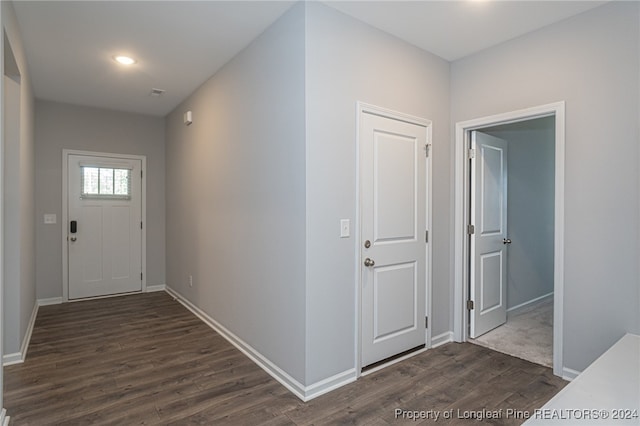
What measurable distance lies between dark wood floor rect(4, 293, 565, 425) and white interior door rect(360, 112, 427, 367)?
0.28m

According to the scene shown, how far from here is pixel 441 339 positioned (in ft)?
10.9

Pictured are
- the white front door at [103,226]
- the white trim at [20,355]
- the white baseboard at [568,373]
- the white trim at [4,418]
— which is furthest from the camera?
the white front door at [103,226]

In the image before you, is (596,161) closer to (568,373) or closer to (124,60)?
(568,373)

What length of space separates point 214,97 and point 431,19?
2243 millimetres

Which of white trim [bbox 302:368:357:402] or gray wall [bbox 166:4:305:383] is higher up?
gray wall [bbox 166:4:305:383]

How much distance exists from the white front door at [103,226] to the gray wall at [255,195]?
1.42m

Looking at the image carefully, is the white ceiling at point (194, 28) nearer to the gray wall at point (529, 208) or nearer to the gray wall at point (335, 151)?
the gray wall at point (335, 151)

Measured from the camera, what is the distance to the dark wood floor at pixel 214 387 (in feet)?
7.14

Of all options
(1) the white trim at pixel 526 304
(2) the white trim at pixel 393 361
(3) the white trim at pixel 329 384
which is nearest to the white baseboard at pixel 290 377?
(3) the white trim at pixel 329 384

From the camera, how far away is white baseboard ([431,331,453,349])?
3.24 meters

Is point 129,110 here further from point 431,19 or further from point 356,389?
point 356,389

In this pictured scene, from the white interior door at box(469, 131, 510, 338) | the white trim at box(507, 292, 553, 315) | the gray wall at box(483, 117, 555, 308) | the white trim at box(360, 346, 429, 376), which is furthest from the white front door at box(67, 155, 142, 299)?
the white trim at box(507, 292, 553, 315)

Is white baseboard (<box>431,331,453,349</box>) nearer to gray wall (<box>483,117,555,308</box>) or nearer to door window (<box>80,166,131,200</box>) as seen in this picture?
gray wall (<box>483,117,555,308</box>)

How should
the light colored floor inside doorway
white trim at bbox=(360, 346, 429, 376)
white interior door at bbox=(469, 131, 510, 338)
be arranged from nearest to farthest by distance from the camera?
white trim at bbox=(360, 346, 429, 376) < the light colored floor inside doorway < white interior door at bbox=(469, 131, 510, 338)
